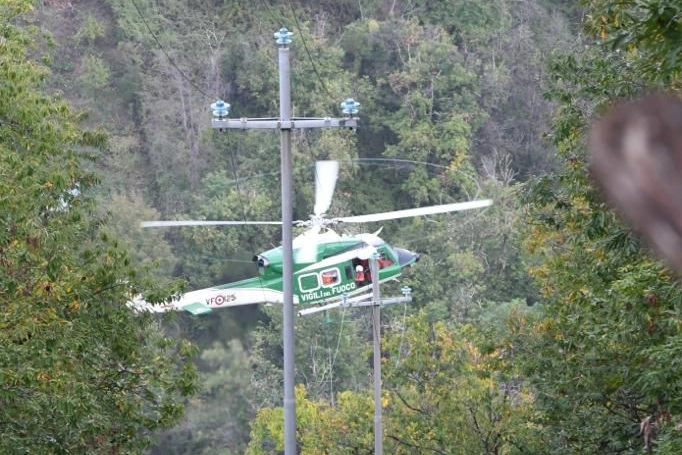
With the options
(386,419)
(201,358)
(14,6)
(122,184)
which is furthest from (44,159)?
(122,184)

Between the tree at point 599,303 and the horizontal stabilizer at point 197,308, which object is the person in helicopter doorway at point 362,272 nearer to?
the horizontal stabilizer at point 197,308

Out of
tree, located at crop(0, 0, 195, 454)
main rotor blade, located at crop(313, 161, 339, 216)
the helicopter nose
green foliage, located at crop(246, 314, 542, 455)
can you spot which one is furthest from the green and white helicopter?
tree, located at crop(0, 0, 195, 454)

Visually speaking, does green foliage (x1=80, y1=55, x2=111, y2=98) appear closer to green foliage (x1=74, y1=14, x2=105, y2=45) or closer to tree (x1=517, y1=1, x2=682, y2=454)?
green foliage (x1=74, y1=14, x2=105, y2=45)

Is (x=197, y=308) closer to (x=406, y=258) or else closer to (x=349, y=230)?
(x=406, y=258)

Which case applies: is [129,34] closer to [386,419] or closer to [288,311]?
[386,419]

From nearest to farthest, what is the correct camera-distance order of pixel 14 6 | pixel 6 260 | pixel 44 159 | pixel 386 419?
pixel 6 260
pixel 44 159
pixel 14 6
pixel 386 419

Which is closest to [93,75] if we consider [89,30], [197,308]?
[89,30]

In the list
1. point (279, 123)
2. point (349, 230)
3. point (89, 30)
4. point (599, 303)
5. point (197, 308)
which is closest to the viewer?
point (599, 303)
